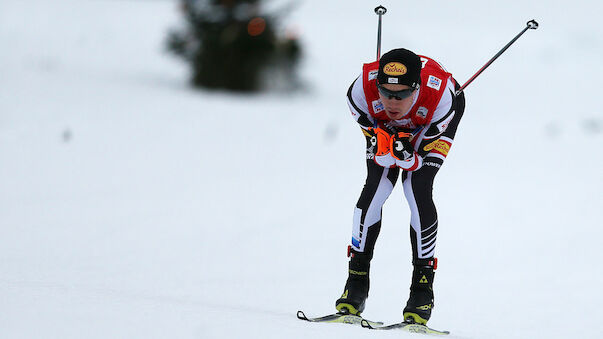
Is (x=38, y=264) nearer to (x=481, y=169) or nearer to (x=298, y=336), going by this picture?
(x=298, y=336)

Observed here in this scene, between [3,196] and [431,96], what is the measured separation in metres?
6.16

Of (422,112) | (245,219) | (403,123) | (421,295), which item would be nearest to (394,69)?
(422,112)

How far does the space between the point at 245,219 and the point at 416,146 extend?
14.5 feet

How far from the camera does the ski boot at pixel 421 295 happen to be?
4406 millimetres

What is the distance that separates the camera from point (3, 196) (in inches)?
338

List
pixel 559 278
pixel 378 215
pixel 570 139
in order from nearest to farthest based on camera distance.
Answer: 1. pixel 378 215
2. pixel 559 278
3. pixel 570 139

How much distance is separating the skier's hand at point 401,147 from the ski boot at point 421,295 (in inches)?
29.1

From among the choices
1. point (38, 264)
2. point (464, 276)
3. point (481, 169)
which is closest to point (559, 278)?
point (464, 276)

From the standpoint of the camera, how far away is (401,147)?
4184mm

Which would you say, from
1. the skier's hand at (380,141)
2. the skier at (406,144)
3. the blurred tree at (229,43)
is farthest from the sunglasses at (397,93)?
the blurred tree at (229,43)

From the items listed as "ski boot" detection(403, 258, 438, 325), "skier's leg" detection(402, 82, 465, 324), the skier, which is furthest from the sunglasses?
"ski boot" detection(403, 258, 438, 325)

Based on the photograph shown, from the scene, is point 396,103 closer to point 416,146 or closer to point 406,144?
point 406,144

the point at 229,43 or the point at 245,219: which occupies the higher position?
the point at 229,43

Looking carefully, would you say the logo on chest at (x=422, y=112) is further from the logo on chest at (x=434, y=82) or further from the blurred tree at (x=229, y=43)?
the blurred tree at (x=229, y=43)
